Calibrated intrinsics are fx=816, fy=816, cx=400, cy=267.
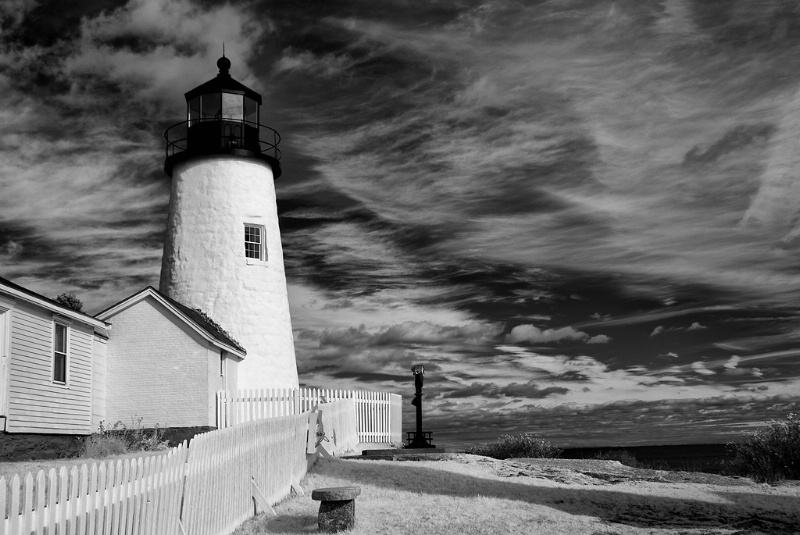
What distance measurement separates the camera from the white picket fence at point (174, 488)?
5961 millimetres

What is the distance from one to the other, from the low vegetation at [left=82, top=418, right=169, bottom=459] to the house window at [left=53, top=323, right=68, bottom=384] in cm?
187

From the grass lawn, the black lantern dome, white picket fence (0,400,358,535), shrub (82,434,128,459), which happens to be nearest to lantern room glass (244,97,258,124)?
the black lantern dome

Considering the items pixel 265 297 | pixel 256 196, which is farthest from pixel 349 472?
pixel 256 196

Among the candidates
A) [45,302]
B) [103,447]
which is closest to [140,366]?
[103,447]

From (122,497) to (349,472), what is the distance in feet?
30.3

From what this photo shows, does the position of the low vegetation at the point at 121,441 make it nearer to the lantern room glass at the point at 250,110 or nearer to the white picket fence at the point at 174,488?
the white picket fence at the point at 174,488

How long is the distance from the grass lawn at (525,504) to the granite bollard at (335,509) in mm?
191

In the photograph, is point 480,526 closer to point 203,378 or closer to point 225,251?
point 203,378

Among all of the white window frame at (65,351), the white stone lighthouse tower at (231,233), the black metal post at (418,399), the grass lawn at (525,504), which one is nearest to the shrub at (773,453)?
the grass lawn at (525,504)

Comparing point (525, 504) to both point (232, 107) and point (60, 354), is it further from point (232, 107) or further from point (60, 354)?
point (232, 107)

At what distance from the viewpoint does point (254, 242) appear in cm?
2761

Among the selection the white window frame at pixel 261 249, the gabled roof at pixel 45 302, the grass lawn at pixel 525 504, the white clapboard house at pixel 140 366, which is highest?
the white window frame at pixel 261 249

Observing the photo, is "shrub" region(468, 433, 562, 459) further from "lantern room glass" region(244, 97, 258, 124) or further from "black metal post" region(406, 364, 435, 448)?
"lantern room glass" region(244, 97, 258, 124)

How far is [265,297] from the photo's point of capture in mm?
27156
